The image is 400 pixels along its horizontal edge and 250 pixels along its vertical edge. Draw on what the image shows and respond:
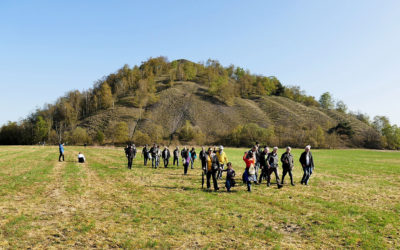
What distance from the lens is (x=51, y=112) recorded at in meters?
120

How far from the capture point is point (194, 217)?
850 cm

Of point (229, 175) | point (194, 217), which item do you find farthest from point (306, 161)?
point (194, 217)

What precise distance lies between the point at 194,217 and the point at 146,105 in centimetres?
12018

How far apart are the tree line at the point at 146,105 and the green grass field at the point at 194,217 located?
7417 cm

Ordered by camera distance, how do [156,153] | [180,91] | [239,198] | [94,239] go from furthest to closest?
1. [180,91]
2. [156,153]
3. [239,198]
4. [94,239]

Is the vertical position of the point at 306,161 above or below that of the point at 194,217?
above

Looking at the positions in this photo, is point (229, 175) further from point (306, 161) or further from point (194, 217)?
point (306, 161)

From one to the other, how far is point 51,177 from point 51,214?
906cm

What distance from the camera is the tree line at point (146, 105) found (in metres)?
92.7

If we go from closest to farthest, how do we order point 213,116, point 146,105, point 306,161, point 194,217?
1. point 194,217
2. point 306,161
3. point 213,116
4. point 146,105

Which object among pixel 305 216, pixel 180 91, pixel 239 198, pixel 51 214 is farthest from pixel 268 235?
pixel 180 91

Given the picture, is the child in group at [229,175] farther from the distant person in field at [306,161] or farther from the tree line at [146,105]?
the tree line at [146,105]

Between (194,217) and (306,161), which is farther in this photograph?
(306,161)

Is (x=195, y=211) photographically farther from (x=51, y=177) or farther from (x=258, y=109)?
(x=258, y=109)
